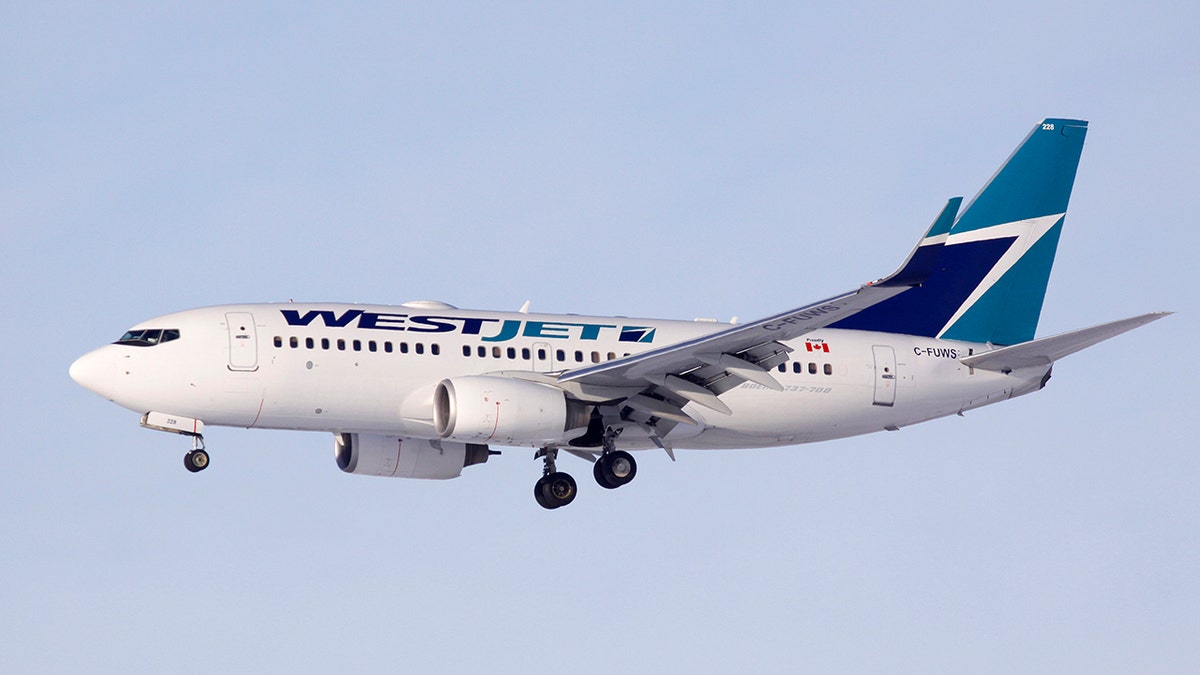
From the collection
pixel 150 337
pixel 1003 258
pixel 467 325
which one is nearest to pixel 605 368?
pixel 467 325

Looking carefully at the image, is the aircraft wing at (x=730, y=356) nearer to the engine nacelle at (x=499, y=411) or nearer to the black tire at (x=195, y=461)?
the engine nacelle at (x=499, y=411)


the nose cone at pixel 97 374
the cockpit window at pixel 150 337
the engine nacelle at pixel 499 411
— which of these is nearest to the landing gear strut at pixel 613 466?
the engine nacelle at pixel 499 411

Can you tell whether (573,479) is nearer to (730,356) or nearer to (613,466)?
(613,466)

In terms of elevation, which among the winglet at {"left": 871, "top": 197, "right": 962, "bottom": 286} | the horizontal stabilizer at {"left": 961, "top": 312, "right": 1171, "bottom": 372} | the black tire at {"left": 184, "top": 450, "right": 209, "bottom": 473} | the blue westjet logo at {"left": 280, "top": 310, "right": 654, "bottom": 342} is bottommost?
the black tire at {"left": 184, "top": 450, "right": 209, "bottom": 473}

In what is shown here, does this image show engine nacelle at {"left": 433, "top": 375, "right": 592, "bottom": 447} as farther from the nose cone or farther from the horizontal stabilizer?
the horizontal stabilizer

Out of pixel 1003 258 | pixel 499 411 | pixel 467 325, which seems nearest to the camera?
pixel 499 411

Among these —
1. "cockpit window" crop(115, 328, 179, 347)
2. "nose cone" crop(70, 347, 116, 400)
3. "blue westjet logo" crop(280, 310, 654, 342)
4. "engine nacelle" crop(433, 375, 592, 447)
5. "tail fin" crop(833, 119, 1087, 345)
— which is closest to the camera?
"engine nacelle" crop(433, 375, 592, 447)

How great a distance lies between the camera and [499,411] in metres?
41.9

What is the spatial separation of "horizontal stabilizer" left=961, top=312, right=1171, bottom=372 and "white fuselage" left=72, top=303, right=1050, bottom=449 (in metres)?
0.35

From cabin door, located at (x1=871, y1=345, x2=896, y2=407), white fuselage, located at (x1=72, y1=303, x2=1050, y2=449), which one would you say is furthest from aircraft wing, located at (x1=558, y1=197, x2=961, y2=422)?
cabin door, located at (x1=871, y1=345, x2=896, y2=407)

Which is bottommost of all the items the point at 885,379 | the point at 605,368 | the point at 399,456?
the point at 399,456

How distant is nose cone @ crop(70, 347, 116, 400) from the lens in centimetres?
4222

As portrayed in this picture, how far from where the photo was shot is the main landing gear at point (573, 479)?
148 ft

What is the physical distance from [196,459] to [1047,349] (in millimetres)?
22345
